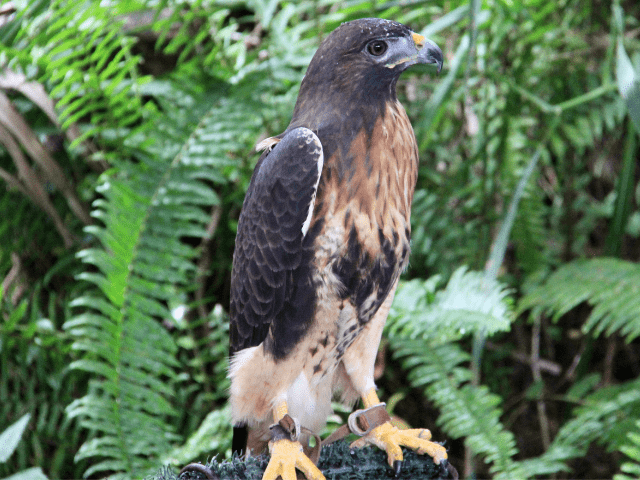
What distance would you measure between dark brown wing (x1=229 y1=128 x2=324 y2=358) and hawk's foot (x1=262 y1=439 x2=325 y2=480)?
0.20 meters

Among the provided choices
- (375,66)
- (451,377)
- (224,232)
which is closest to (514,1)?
(375,66)

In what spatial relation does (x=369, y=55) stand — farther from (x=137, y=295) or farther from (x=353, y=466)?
(x=137, y=295)

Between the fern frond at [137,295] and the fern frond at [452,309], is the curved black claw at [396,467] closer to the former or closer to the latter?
the fern frond at [452,309]

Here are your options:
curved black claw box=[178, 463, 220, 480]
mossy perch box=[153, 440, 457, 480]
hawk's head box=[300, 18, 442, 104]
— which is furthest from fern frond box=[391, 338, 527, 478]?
hawk's head box=[300, 18, 442, 104]

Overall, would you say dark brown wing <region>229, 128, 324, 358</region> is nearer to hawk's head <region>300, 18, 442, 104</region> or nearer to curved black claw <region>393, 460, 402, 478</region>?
hawk's head <region>300, 18, 442, 104</region>

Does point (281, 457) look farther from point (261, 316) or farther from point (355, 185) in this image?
point (355, 185)

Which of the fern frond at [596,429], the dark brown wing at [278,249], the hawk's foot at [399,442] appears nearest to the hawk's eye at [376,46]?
→ the dark brown wing at [278,249]

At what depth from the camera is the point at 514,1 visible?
2094mm

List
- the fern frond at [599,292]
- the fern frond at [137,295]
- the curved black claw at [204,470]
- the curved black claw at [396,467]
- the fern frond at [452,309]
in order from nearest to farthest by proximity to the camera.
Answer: the curved black claw at [204,470], the curved black claw at [396,467], the fern frond at [452,309], the fern frond at [137,295], the fern frond at [599,292]

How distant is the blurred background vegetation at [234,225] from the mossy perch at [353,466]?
465mm

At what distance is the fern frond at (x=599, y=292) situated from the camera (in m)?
1.96

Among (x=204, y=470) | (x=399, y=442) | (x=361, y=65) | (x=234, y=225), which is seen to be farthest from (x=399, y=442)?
(x=234, y=225)

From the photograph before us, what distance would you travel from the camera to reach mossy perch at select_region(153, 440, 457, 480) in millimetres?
1201

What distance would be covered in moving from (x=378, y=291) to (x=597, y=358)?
229cm
